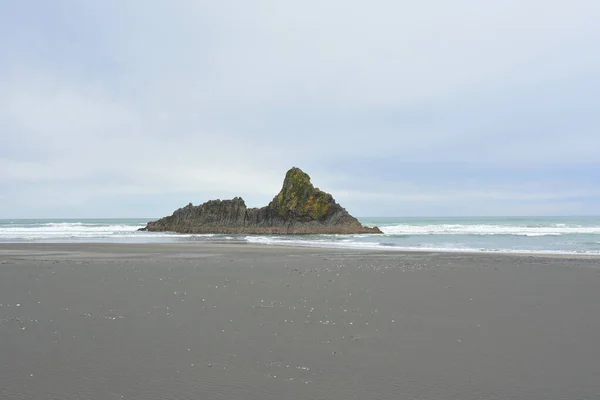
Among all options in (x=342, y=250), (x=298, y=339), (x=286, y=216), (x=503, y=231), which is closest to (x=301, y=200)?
(x=286, y=216)

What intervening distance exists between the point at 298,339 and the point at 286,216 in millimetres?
54259

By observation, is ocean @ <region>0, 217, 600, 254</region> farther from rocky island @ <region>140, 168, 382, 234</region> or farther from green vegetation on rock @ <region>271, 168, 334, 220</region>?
green vegetation on rock @ <region>271, 168, 334, 220</region>

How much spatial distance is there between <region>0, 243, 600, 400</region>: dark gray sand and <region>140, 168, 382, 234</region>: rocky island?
152 feet

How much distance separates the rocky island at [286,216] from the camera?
5819 centimetres

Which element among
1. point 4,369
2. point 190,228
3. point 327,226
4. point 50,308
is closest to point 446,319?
point 4,369

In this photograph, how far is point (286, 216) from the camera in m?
60.3

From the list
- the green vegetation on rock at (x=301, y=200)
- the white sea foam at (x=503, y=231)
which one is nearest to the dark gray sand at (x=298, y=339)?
the white sea foam at (x=503, y=231)

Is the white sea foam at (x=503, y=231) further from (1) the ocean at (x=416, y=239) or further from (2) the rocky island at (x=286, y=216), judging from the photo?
(2) the rocky island at (x=286, y=216)

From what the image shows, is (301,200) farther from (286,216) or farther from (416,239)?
(416,239)

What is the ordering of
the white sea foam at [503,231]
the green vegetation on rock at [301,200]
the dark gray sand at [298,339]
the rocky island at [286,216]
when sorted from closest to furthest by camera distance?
the dark gray sand at [298,339], the white sea foam at [503,231], the rocky island at [286,216], the green vegetation on rock at [301,200]

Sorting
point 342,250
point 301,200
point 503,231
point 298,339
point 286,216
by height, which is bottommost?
point 298,339

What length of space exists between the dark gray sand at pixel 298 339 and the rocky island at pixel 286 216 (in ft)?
152

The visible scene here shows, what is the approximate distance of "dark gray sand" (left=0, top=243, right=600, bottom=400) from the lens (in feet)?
14.6

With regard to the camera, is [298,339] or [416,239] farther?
[416,239]
